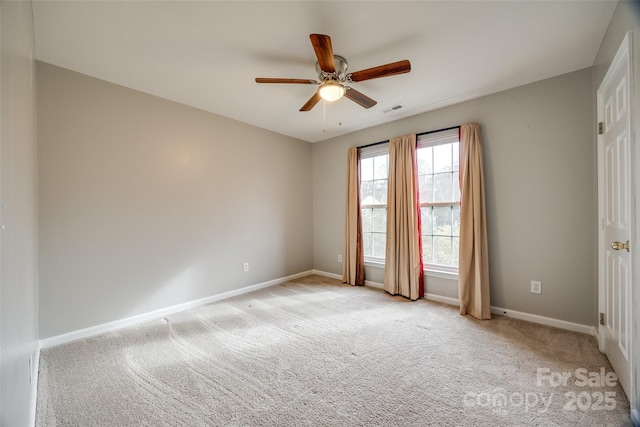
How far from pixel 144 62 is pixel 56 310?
234 cm

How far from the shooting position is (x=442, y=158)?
3207mm

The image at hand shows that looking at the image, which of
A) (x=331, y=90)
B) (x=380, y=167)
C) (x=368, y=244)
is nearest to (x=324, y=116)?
(x=380, y=167)

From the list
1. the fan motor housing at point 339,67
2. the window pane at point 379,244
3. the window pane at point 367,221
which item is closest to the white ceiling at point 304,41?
the fan motor housing at point 339,67

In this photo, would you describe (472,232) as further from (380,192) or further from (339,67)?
(339,67)

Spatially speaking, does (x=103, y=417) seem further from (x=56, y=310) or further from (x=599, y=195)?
(x=599, y=195)

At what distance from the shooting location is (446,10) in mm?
1681

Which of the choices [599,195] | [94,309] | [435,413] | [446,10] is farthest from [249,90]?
[599,195]

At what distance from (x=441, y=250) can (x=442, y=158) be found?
3.94 ft

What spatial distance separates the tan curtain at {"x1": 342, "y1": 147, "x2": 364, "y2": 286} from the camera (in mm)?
3930

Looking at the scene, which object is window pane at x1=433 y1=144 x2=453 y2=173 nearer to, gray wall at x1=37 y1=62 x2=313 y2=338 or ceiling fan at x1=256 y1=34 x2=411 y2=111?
ceiling fan at x1=256 y1=34 x2=411 y2=111

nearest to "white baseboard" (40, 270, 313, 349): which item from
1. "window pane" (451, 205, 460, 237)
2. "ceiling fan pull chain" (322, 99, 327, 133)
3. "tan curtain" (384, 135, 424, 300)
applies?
"tan curtain" (384, 135, 424, 300)

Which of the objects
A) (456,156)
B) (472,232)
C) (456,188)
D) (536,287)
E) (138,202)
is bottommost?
(536,287)

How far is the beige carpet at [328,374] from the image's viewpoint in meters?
1.44

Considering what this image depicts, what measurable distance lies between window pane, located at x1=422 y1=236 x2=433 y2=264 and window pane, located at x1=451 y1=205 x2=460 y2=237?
307 mm
